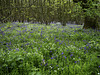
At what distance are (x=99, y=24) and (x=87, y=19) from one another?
1671 millimetres

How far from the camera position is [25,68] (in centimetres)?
336

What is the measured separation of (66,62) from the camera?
160 inches

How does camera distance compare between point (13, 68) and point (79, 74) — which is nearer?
point (79, 74)

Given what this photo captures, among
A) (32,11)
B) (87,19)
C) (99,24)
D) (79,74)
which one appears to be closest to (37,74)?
(79,74)

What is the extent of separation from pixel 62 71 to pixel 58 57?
1092mm

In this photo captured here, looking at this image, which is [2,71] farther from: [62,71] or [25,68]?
[62,71]

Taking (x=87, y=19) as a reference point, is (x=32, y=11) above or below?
above

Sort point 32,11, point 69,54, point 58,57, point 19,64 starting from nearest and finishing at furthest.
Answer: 1. point 19,64
2. point 58,57
3. point 69,54
4. point 32,11

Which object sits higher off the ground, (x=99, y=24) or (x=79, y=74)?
(x=99, y=24)

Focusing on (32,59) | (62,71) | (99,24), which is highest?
(99,24)

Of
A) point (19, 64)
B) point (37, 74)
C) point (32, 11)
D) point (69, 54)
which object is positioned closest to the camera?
point (37, 74)

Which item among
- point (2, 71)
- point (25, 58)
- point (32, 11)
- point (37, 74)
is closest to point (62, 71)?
point (37, 74)

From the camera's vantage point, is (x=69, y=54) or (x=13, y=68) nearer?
(x=13, y=68)

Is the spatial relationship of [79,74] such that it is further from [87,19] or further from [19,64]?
[87,19]
